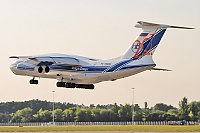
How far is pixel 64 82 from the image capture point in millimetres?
69062

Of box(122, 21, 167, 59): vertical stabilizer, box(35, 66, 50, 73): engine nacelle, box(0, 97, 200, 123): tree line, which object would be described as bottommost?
box(0, 97, 200, 123): tree line

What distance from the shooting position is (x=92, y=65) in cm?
6738

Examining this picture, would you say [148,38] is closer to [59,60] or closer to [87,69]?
[87,69]

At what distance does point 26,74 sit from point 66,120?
65.8 meters

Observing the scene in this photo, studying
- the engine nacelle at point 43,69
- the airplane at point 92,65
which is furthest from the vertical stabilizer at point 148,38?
the engine nacelle at point 43,69

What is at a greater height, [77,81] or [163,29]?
[163,29]

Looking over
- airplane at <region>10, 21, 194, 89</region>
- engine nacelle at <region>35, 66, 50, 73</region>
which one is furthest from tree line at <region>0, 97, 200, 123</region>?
engine nacelle at <region>35, 66, 50, 73</region>

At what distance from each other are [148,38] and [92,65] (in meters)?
6.00

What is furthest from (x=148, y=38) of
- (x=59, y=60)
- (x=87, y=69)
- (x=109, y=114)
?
(x=109, y=114)

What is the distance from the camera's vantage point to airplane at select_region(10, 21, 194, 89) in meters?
64.6

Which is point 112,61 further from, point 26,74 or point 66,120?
point 66,120

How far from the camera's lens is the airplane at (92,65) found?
212 feet

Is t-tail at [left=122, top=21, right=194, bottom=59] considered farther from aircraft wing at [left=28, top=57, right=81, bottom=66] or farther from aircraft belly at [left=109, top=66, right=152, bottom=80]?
aircraft wing at [left=28, top=57, right=81, bottom=66]

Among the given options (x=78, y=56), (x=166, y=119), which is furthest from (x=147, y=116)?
(x=78, y=56)
